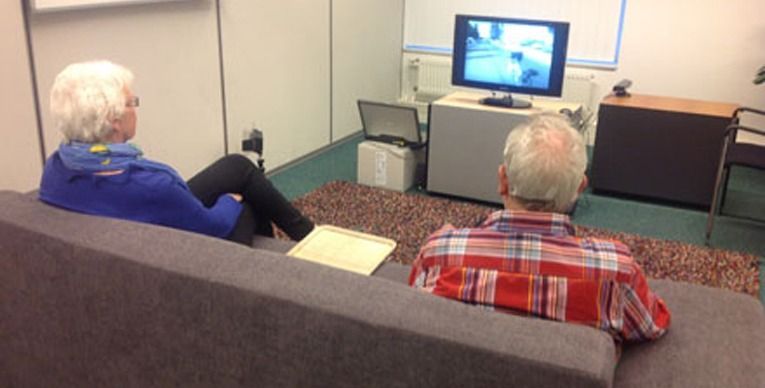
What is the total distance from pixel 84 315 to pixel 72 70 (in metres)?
0.71

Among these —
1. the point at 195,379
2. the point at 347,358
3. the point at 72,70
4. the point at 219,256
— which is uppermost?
the point at 72,70

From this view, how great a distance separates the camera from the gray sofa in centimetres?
121

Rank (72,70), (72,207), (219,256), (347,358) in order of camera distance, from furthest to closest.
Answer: (72,70) → (72,207) → (219,256) → (347,358)

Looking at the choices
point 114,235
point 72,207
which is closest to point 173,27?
point 72,207

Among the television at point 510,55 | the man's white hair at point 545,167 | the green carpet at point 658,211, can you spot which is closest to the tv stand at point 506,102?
the television at point 510,55

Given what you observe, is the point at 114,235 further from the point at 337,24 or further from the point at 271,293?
the point at 337,24

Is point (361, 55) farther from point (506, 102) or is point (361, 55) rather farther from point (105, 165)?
point (105, 165)

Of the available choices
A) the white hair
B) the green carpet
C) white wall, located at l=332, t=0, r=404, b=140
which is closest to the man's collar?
the white hair

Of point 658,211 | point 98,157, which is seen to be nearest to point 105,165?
point 98,157

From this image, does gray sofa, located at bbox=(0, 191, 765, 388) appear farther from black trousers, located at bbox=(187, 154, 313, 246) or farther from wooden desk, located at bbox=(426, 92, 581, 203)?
wooden desk, located at bbox=(426, 92, 581, 203)

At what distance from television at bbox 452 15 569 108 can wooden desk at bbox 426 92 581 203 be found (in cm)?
13

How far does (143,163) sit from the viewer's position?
6.10 ft

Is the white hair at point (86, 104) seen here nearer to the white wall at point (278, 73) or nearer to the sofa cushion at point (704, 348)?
the sofa cushion at point (704, 348)

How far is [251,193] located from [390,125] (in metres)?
1.76
